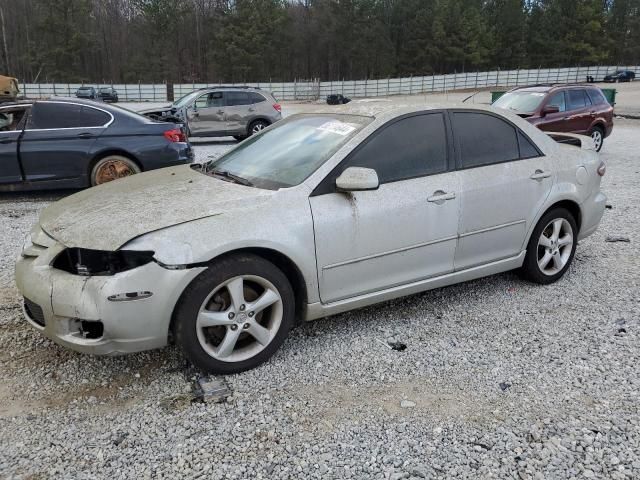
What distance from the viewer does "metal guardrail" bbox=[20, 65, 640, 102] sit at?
49812 mm

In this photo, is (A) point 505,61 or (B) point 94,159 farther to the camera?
(A) point 505,61

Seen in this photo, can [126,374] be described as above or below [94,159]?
below

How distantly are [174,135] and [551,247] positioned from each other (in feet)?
17.9

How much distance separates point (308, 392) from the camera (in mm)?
2986

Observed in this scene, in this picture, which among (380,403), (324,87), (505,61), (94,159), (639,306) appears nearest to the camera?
(380,403)

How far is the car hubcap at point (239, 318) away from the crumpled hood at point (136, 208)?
462 mm

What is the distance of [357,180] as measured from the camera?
324 centimetres

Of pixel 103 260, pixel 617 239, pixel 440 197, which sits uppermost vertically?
pixel 440 197

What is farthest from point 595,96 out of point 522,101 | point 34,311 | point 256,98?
point 34,311

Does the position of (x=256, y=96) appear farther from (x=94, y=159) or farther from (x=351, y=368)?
(x=351, y=368)

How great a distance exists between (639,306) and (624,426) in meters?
1.78

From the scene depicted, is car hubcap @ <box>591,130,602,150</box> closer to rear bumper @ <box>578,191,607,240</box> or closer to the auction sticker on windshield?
rear bumper @ <box>578,191,607,240</box>

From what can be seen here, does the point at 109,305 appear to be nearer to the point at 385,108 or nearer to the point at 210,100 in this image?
the point at 385,108

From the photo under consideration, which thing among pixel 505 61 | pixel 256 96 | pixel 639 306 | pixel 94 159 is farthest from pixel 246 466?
pixel 505 61
